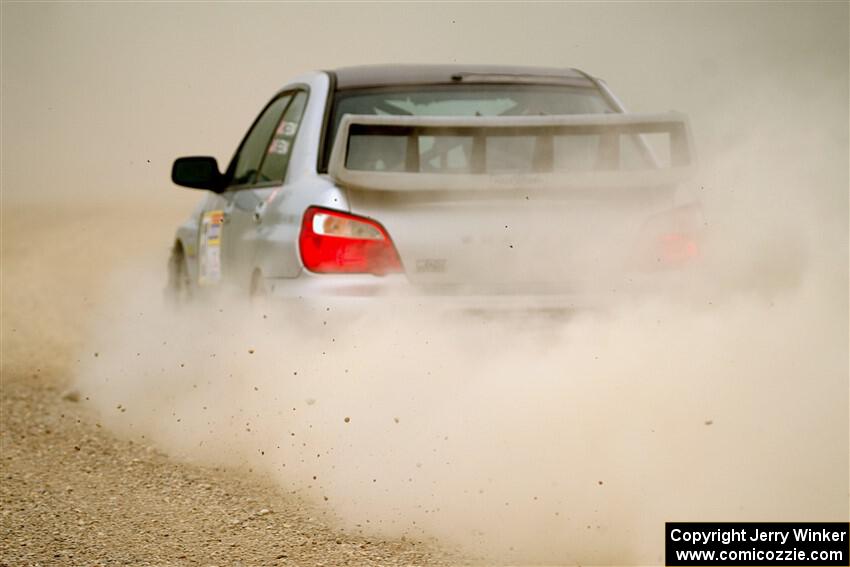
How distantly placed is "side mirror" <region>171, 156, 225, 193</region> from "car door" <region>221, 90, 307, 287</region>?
142 millimetres

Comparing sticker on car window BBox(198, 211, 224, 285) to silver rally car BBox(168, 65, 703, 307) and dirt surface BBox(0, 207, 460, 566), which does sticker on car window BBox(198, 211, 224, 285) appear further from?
silver rally car BBox(168, 65, 703, 307)

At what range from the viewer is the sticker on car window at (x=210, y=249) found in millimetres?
7684

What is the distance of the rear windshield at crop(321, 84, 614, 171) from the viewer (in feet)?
22.3

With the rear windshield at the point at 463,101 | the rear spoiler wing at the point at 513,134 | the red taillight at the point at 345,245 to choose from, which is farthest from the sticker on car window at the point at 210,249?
the rear spoiler wing at the point at 513,134

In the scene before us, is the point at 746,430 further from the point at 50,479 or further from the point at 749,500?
the point at 50,479

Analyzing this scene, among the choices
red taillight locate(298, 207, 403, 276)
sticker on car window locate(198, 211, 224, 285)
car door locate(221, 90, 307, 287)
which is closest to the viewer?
red taillight locate(298, 207, 403, 276)

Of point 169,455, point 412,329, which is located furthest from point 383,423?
point 169,455

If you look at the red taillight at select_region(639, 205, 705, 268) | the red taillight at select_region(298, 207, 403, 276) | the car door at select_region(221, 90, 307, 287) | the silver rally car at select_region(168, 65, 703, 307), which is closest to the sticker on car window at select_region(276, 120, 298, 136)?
the car door at select_region(221, 90, 307, 287)

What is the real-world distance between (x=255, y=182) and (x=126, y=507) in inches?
80.9

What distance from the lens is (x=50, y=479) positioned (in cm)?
654

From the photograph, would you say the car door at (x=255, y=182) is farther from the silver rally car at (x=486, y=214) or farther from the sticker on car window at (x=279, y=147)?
the silver rally car at (x=486, y=214)

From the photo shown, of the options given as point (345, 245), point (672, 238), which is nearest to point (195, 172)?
point (345, 245)

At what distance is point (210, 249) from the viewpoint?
7.89 m

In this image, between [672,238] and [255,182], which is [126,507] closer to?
[255,182]
